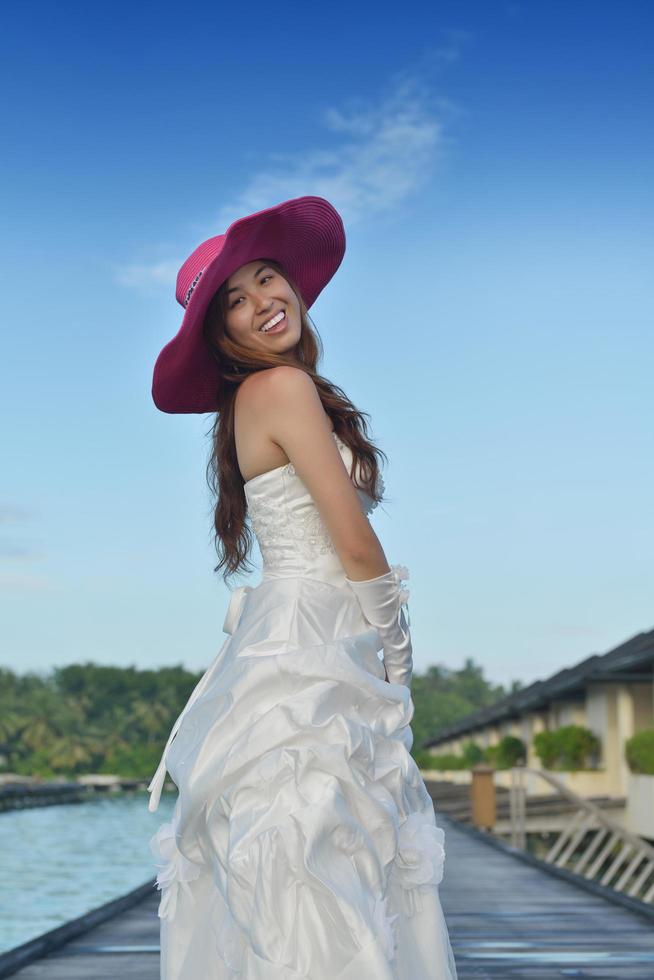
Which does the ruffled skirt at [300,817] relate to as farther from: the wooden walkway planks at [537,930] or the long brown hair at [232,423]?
the wooden walkway planks at [537,930]

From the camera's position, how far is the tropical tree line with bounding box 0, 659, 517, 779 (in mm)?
92625

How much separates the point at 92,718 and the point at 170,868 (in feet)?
339

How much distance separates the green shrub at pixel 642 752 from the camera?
17.4 metres

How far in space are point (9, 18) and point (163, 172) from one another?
9.40 ft

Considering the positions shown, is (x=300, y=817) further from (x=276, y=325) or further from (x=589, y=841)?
(x=589, y=841)

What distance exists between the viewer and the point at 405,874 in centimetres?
255

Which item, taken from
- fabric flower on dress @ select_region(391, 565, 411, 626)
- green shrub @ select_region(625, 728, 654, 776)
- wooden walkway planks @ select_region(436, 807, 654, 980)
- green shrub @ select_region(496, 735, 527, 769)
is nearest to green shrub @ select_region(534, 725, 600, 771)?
green shrub @ select_region(625, 728, 654, 776)

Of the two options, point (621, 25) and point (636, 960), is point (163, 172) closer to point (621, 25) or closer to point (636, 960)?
point (621, 25)

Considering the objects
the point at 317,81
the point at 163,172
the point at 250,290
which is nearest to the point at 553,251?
the point at 317,81

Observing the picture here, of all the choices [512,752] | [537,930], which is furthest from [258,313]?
[512,752]

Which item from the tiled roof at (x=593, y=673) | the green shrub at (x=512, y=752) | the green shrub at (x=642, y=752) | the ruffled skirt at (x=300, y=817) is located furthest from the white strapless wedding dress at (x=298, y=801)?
the green shrub at (x=512, y=752)

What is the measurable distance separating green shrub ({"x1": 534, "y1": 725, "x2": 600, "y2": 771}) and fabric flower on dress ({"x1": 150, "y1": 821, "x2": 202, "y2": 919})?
20585 millimetres

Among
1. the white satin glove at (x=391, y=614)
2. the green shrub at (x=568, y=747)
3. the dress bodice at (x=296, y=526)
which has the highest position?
the green shrub at (x=568, y=747)

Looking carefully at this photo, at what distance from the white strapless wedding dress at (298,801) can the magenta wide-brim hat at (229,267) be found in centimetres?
41
